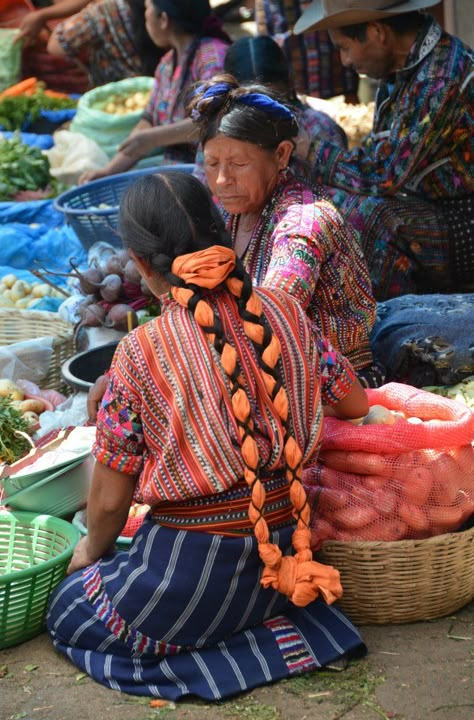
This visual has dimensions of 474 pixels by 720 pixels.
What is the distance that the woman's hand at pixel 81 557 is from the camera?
250cm

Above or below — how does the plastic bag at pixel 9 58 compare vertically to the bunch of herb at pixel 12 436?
above

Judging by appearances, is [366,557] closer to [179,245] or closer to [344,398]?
[344,398]

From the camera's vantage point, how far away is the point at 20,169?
6578 millimetres

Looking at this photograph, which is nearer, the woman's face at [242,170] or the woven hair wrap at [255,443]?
the woven hair wrap at [255,443]

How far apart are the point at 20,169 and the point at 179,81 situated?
1.42 metres

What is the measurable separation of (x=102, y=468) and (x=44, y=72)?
289 inches

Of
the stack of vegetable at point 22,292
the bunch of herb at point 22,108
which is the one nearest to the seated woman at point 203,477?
the stack of vegetable at point 22,292

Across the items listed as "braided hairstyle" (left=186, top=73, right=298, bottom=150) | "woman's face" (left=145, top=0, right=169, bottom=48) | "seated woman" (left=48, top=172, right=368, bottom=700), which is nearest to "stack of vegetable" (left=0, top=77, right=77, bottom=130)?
"woman's face" (left=145, top=0, right=169, bottom=48)

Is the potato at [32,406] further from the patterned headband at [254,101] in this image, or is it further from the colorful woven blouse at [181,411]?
the colorful woven blouse at [181,411]

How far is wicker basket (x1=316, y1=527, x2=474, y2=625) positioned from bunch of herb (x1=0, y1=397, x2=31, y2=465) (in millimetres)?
1375

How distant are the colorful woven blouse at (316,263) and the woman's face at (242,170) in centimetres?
5

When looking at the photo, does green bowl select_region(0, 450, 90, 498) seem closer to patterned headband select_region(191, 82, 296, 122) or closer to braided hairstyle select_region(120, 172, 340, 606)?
braided hairstyle select_region(120, 172, 340, 606)

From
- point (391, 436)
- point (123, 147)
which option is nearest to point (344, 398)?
point (391, 436)

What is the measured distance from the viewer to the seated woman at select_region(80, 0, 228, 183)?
5543mm
